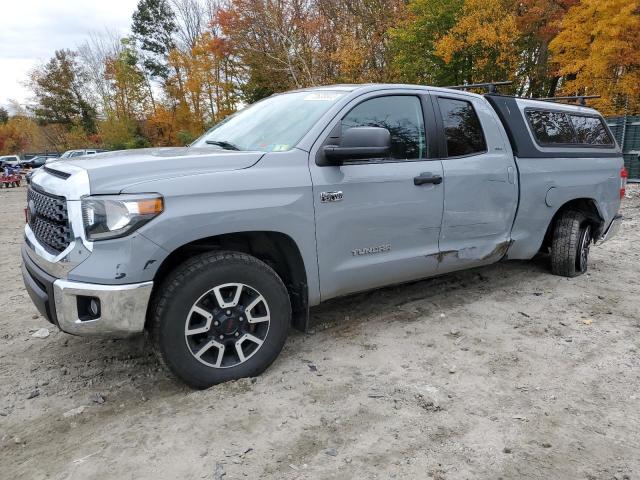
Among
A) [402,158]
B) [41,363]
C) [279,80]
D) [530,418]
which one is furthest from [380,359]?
[279,80]

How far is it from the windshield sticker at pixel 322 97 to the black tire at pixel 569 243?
2.97m

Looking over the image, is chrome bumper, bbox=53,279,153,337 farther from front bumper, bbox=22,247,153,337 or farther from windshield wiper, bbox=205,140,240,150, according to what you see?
windshield wiper, bbox=205,140,240,150

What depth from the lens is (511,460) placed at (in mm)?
2283

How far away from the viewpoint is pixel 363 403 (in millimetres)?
2760

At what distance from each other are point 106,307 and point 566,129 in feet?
15.2

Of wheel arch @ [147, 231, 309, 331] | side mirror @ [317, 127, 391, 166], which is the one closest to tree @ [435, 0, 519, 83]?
side mirror @ [317, 127, 391, 166]

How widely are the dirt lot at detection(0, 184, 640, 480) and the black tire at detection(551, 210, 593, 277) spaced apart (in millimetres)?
843

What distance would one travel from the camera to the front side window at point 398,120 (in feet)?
11.4

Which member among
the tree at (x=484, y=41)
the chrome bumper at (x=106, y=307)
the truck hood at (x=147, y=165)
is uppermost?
the tree at (x=484, y=41)

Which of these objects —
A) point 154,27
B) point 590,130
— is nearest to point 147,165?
point 590,130

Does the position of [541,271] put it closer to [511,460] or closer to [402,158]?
[402,158]

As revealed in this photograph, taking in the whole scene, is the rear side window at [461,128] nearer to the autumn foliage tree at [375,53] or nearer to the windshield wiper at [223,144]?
the windshield wiper at [223,144]

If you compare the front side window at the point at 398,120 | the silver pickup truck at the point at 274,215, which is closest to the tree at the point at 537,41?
the silver pickup truck at the point at 274,215

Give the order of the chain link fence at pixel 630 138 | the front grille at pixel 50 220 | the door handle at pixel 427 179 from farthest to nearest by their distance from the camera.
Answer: the chain link fence at pixel 630 138 < the door handle at pixel 427 179 < the front grille at pixel 50 220
